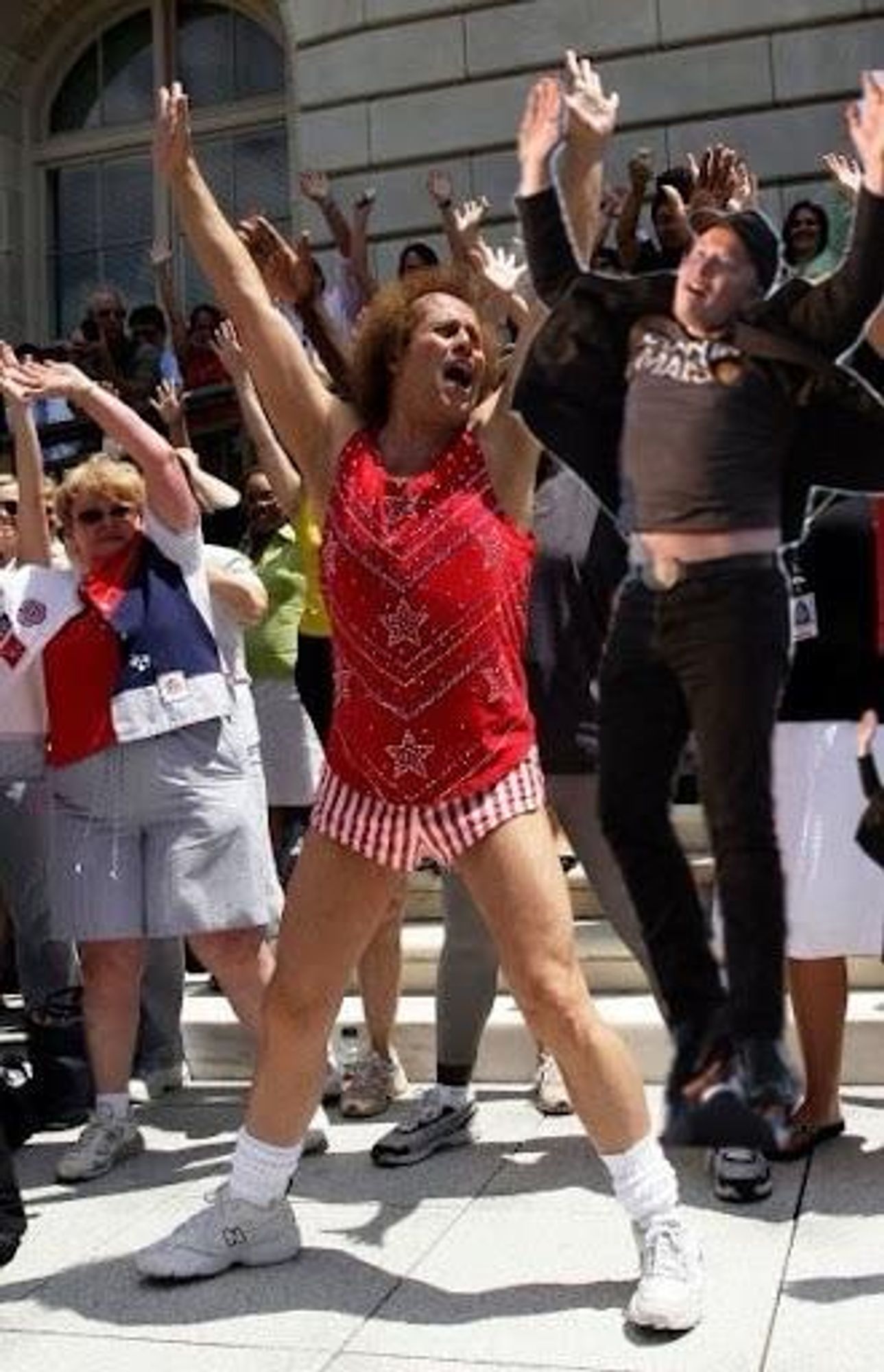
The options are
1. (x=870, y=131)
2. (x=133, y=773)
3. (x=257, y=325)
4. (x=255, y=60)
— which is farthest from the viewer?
(x=255, y=60)

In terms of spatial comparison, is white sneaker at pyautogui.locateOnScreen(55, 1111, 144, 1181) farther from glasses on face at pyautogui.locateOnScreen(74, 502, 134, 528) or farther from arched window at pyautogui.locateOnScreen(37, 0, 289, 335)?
arched window at pyautogui.locateOnScreen(37, 0, 289, 335)

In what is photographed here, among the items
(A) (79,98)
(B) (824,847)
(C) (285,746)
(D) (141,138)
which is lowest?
(C) (285,746)

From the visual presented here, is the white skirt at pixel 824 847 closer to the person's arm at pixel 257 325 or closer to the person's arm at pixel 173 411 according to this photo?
the person's arm at pixel 257 325

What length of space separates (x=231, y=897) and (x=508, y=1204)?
1.04 meters

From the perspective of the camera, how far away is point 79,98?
50.4ft

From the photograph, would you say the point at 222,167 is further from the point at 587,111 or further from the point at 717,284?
the point at 717,284

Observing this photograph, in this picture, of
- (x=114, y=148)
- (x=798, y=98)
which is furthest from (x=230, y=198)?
(x=798, y=98)

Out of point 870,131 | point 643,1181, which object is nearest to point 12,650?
point 643,1181

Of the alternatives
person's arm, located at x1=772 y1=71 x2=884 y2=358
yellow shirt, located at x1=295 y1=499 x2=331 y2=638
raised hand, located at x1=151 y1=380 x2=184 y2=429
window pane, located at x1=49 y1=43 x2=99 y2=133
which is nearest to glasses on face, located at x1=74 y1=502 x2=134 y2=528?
raised hand, located at x1=151 y1=380 x2=184 y2=429

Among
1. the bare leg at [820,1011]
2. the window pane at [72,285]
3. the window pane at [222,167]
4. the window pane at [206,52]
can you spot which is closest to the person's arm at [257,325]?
the bare leg at [820,1011]

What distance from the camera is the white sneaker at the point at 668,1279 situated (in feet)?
10.3

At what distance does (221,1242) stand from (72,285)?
498 inches

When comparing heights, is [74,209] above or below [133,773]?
above

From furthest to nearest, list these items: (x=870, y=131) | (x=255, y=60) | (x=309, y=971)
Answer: (x=255, y=60), (x=309, y=971), (x=870, y=131)
